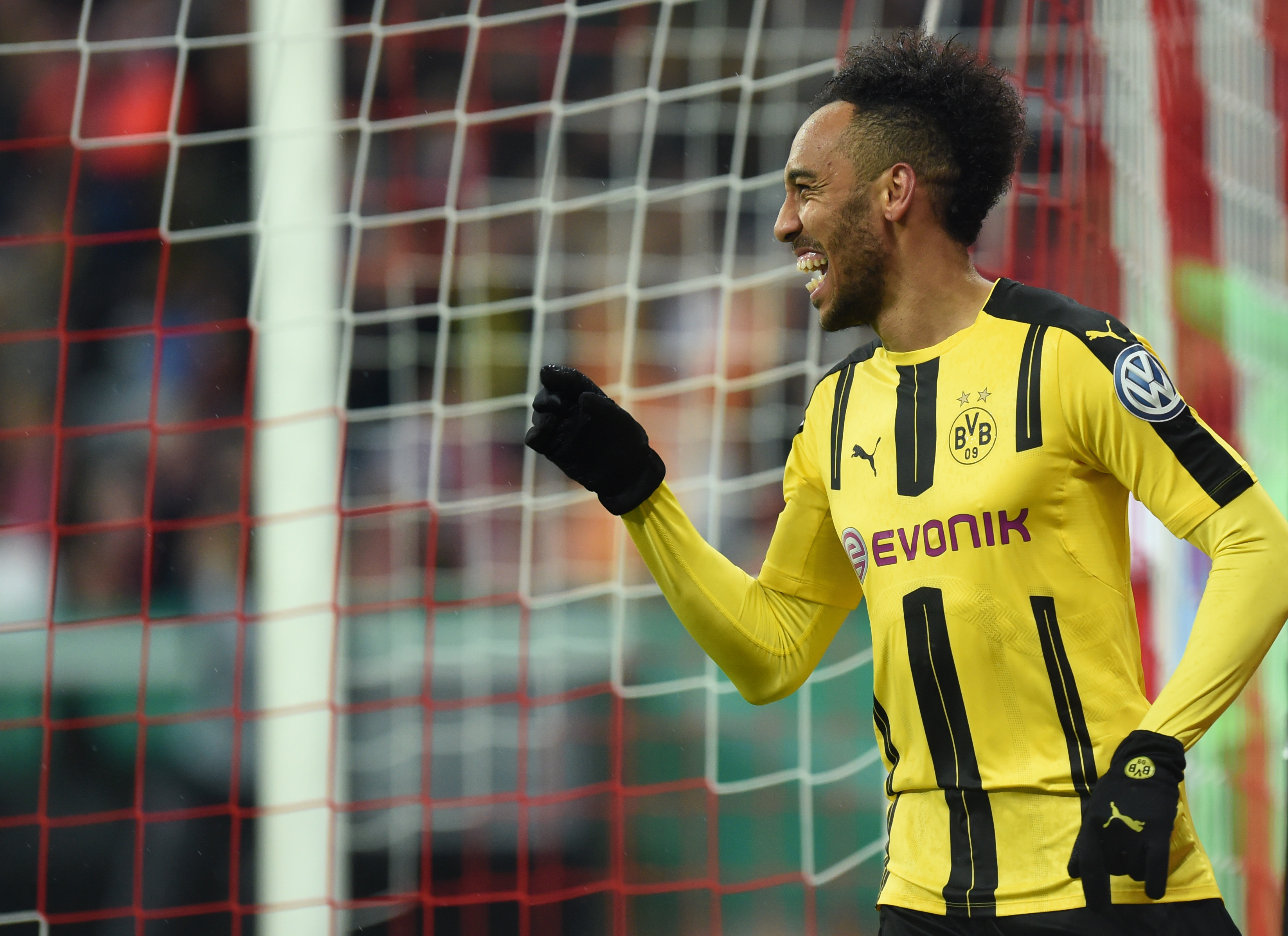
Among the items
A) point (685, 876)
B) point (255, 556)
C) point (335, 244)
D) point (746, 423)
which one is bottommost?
point (685, 876)

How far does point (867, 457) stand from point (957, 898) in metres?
0.53

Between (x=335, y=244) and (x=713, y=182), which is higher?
(x=335, y=244)

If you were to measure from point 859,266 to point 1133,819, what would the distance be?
2.43 ft

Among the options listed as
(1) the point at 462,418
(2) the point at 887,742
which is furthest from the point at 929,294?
(1) the point at 462,418

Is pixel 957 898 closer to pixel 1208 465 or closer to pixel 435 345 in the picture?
pixel 1208 465

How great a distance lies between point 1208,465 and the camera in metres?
1.46

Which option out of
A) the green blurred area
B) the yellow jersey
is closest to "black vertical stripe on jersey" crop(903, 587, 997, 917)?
the yellow jersey

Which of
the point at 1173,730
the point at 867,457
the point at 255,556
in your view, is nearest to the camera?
the point at 1173,730

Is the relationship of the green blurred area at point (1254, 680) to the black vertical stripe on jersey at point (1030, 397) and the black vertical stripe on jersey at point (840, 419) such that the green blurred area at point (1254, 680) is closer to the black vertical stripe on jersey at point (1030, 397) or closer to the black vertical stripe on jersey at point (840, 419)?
the black vertical stripe on jersey at point (840, 419)

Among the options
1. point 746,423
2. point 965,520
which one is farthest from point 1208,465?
point 746,423

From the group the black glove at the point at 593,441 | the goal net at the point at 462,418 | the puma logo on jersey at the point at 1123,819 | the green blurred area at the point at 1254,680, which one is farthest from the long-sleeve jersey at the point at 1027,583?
the green blurred area at the point at 1254,680

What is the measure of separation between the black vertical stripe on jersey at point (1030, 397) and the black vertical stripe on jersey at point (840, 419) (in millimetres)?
269

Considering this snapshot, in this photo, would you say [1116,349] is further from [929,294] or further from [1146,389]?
[929,294]

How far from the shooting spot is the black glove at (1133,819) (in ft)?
4.43
